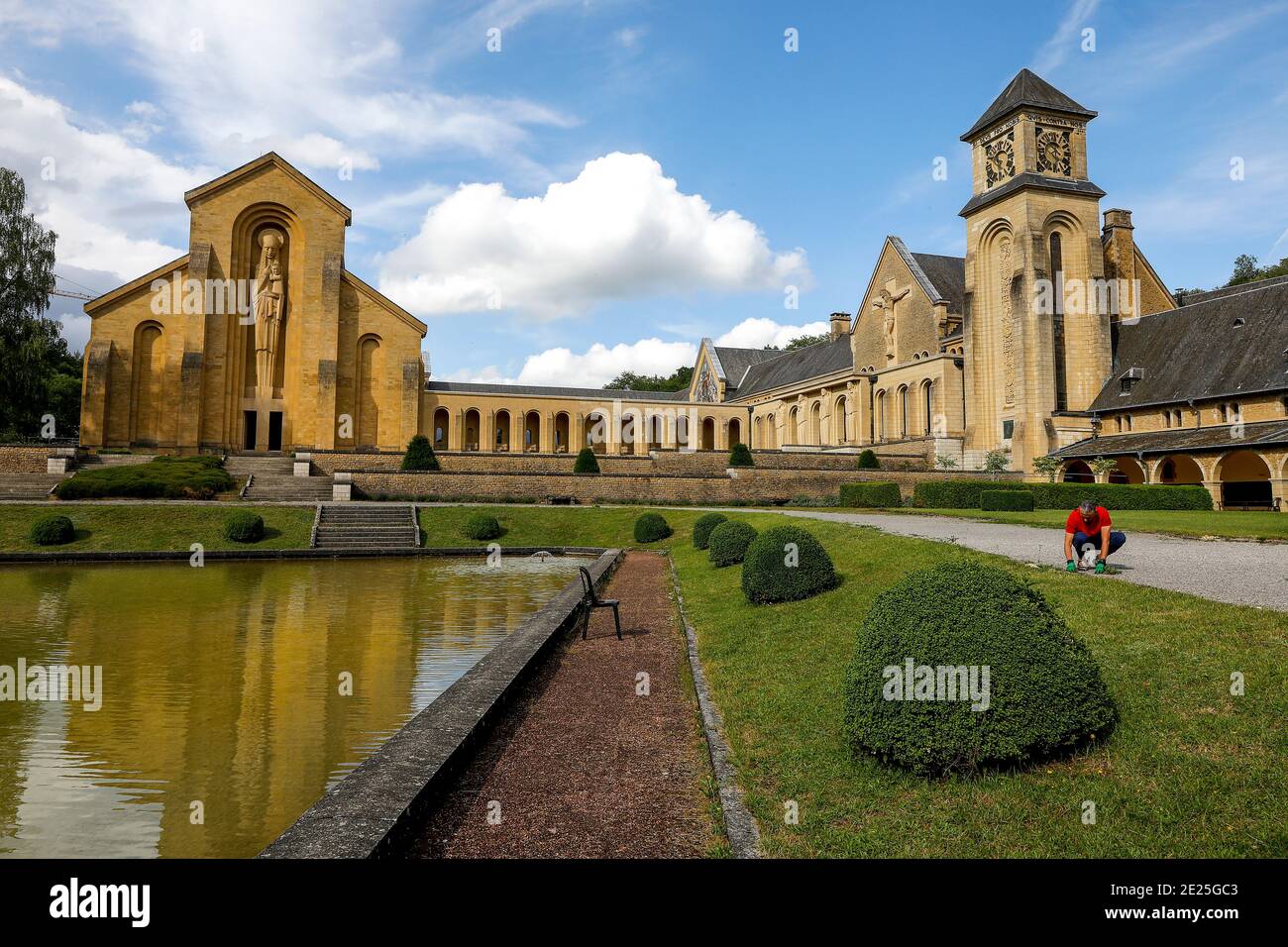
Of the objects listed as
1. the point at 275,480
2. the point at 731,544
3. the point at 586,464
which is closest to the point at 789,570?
the point at 731,544

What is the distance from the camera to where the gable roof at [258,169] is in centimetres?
3881

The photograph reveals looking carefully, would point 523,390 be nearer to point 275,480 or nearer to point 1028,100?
point 275,480

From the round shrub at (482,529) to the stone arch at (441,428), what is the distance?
3013 cm

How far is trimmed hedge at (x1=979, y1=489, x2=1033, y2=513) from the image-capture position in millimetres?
25328

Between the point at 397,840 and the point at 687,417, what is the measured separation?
2269 inches

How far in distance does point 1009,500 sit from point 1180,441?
473 inches

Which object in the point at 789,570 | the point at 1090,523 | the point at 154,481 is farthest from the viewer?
the point at 154,481

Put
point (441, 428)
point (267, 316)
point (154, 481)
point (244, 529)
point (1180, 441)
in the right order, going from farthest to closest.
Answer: point (441, 428) → point (267, 316) → point (1180, 441) → point (154, 481) → point (244, 529)

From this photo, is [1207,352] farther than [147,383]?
No

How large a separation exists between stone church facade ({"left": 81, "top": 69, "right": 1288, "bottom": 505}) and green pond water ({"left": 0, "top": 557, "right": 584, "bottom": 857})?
2601 cm

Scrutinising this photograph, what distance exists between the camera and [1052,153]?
41.4m

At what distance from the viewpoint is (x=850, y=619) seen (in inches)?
343

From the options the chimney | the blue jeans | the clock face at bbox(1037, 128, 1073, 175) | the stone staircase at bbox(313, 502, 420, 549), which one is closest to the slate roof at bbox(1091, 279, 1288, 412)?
the chimney
